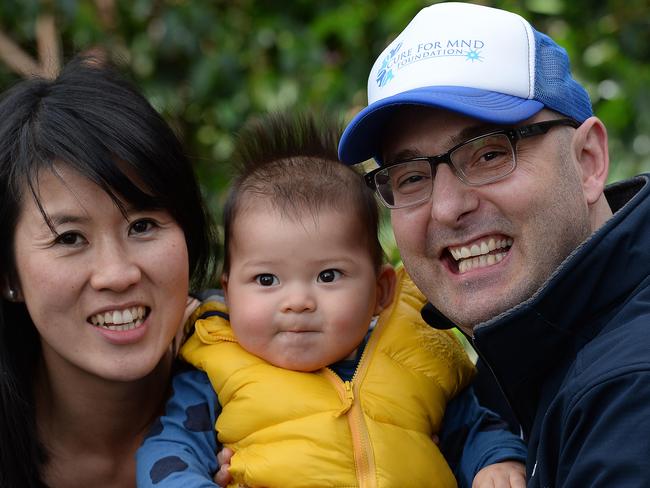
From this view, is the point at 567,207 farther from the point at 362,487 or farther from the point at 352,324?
the point at 362,487

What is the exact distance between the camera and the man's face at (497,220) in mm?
2117

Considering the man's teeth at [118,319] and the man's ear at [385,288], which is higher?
the man's teeth at [118,319]

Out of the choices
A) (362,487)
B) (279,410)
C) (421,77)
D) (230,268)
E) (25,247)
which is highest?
(421,77)

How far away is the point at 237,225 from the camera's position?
2549mm

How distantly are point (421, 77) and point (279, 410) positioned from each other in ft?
3.00

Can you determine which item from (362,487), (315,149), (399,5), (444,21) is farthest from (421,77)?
(399,5)

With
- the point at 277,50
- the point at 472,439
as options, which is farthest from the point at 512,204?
the point at 277,50

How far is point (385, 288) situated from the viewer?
2662 millimetres

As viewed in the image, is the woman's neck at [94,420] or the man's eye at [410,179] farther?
the woman's neck at [94,420]

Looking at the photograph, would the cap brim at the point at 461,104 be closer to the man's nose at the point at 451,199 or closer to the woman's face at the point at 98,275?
the man's nose at the point at 451,199

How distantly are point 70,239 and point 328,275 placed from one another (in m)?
0.69

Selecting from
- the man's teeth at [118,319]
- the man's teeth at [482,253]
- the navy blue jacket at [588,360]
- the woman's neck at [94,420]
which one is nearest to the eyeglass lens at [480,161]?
the man's teeth at [482,253]

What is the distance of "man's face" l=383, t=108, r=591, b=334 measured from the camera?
2117 millimetres

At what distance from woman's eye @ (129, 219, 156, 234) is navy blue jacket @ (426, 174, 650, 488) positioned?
37.8 inches
